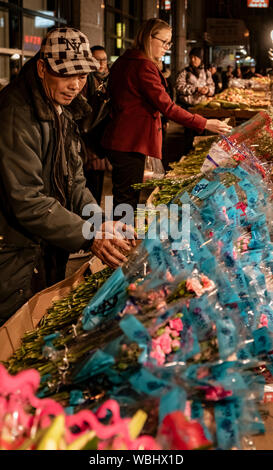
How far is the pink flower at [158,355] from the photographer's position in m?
1.65

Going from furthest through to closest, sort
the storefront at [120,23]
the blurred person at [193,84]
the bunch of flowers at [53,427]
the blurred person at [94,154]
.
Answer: the storefront at [120,23] → the blurred person at [193,84] → the blurred person at [94,154] → the bunch of flowers at [53,427]

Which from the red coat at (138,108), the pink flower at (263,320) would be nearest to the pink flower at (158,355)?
the pink flower at (263,320)

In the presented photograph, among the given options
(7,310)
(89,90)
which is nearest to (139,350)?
(7,310)

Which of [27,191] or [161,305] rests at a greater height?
[27,191]

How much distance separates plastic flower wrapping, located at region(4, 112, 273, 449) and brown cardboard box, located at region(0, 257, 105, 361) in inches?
A: 3.5

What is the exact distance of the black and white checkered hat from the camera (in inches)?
110

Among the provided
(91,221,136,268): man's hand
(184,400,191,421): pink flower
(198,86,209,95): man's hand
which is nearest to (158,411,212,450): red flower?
(184,400,191,421): pink flower

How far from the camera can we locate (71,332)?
207 centimetres

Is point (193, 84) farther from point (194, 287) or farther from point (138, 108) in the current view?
point (194, 287)

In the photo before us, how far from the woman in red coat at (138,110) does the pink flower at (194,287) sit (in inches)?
140

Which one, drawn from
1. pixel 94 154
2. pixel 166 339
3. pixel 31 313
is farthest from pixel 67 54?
pixel 94 154

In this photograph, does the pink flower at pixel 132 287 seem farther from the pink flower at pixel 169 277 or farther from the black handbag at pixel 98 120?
the black handbag at pixel 98 120

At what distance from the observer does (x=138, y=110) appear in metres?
5.72

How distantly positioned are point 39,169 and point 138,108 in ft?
9.96
